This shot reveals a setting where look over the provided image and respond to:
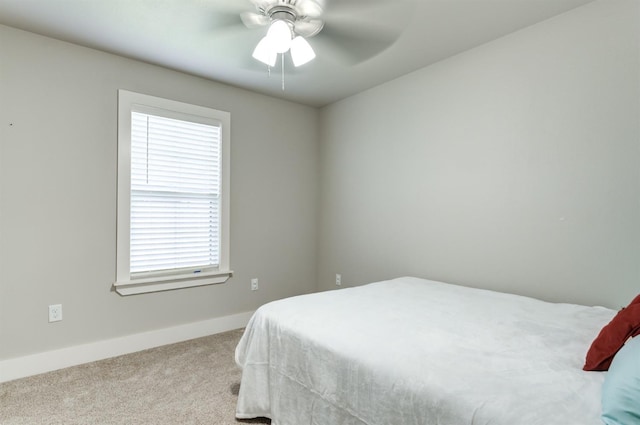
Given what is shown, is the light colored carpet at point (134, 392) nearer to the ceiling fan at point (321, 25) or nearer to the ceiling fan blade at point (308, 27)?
the ceiling fan at point (321, 25)

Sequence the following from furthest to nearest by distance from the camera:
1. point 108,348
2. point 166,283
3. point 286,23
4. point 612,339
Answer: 1. point 166,283
2. point 108,348
3. point 286,23
4. point 612,339

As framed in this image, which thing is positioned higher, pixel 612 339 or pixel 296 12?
pixel 296 12

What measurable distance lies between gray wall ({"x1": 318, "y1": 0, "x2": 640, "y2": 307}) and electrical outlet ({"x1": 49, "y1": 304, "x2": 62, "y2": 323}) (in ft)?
8.58

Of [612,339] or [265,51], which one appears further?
[265,51]

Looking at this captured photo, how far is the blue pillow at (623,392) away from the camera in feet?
2.71

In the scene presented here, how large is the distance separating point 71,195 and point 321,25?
221 cm

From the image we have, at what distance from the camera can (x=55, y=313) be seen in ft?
8.27

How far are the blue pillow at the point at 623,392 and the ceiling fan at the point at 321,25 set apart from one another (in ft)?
6.53

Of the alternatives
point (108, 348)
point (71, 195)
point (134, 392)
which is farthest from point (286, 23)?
point (108, 348)

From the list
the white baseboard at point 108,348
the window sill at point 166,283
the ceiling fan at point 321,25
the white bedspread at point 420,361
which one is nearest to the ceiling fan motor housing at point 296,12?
the ceiling fan at point 321,25

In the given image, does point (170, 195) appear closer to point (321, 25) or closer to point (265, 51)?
point (265, 51)

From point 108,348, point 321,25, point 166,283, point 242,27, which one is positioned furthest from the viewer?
point 166,283

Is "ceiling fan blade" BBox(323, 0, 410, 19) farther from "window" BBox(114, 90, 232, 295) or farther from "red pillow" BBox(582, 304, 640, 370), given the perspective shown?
"red pillow" BBox(582, 304, 640, 370)

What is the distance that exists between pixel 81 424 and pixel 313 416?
133 cm
